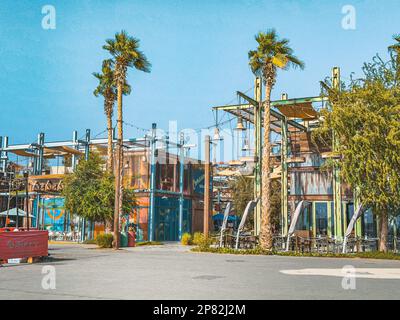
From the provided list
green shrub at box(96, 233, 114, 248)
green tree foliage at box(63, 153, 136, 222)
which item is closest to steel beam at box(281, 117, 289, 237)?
green tree foliage at box(63, 153, 136, 222)

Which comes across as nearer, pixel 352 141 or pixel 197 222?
pixel 352 141

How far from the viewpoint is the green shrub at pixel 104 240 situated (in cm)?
2823

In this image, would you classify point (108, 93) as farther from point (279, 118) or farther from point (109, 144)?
point (279, 118)

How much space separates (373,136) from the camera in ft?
68.2

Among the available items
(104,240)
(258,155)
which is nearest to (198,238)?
(104,240)

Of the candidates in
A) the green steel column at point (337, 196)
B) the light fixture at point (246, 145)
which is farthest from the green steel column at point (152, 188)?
the green steel column at point (337, 196)

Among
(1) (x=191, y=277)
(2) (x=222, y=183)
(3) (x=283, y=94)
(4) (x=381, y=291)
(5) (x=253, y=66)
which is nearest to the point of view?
(4) (x=381, y=291)

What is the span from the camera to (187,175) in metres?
42.1

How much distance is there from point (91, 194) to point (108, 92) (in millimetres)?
7639

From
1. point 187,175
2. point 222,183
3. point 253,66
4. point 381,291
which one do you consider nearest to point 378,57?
point 253,66

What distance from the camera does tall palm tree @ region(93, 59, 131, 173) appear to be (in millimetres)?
32812

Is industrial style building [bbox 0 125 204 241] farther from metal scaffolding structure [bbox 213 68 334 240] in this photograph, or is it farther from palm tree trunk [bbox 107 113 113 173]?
metal scaffolding structure [bbox 213 68 334 240]
